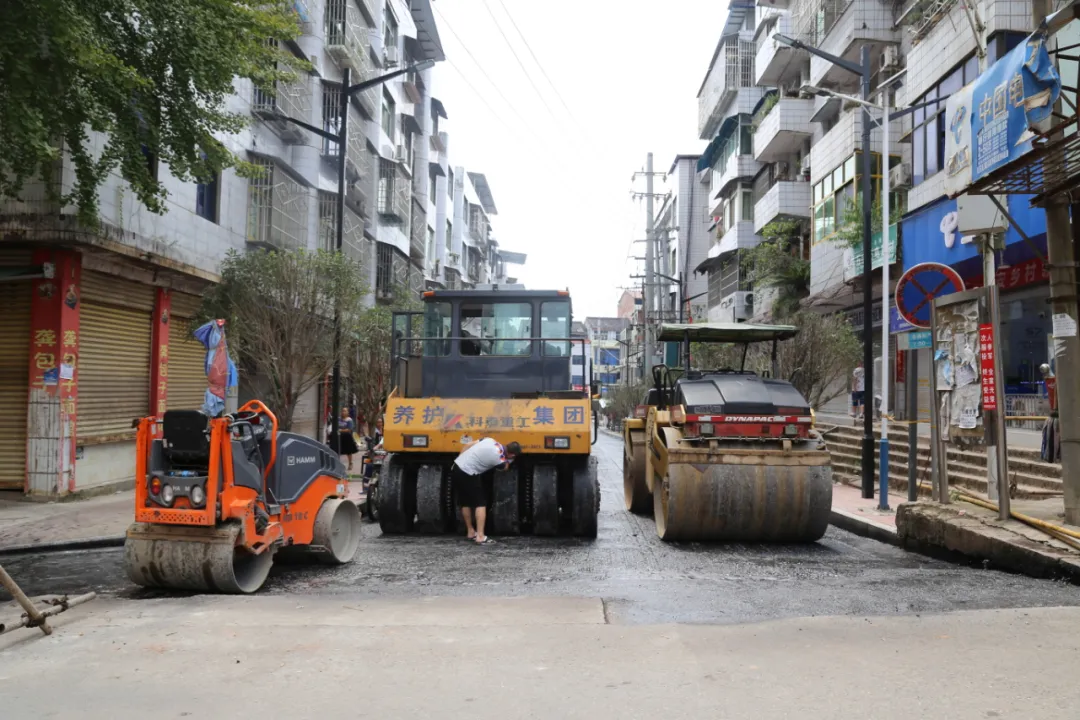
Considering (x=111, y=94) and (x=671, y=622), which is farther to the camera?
(x=111, y=94)

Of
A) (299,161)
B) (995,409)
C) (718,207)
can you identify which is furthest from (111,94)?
(718,207)

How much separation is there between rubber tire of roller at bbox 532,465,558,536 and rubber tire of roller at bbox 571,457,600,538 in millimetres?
240

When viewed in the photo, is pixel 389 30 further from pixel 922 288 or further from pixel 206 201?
pixel 922 288

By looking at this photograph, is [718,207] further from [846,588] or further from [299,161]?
[846,588]

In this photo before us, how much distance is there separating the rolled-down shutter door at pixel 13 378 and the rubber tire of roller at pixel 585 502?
884 centimetres

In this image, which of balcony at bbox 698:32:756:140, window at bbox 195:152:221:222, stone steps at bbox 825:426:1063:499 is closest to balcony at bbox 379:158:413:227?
window at bbox 195:152:221:222

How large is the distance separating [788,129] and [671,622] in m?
27.5

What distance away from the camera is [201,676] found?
4402mm

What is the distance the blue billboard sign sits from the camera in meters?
6.71

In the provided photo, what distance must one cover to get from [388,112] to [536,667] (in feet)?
99.1

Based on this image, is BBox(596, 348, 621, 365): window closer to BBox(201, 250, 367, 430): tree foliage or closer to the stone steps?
the stone steps

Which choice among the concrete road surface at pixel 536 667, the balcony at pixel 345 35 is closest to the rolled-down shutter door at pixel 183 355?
the balcony at pixel 345 35

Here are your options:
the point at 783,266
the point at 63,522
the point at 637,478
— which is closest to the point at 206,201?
the point at 63,522

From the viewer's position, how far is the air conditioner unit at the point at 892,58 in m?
23.6
